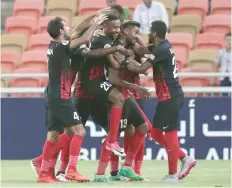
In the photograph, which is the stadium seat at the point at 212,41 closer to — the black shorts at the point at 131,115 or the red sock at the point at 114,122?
the black shorts at the point at 131,115

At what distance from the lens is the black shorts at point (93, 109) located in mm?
14391

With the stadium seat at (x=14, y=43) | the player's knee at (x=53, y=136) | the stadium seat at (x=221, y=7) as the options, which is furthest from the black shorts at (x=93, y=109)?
the stadium seat at (x=221, y=7)

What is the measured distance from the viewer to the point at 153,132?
14.5 metres

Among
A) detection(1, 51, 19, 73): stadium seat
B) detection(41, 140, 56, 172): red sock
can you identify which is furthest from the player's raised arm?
detection(1, 51, 19, 73): stadium seat

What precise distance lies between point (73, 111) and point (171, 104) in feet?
4.23

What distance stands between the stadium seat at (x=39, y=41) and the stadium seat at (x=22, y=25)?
0.72 metres

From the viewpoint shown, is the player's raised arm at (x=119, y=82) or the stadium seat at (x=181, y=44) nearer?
the player's raised arm at (x=119, y=82)

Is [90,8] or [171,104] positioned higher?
[90,8]

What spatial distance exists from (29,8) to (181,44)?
3842 mm

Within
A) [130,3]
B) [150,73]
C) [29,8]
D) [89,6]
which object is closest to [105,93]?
[150,73]

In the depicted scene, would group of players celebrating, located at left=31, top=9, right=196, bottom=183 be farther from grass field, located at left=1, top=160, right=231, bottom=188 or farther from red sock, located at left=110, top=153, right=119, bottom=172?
grass field, located at left=1, top=160, right=231, bottom=188

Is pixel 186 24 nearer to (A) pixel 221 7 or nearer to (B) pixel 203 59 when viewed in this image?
(A) pixel 221 7

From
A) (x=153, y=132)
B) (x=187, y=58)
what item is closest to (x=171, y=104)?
(x=153, y=132)

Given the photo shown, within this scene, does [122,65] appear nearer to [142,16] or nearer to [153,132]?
[153,132]
